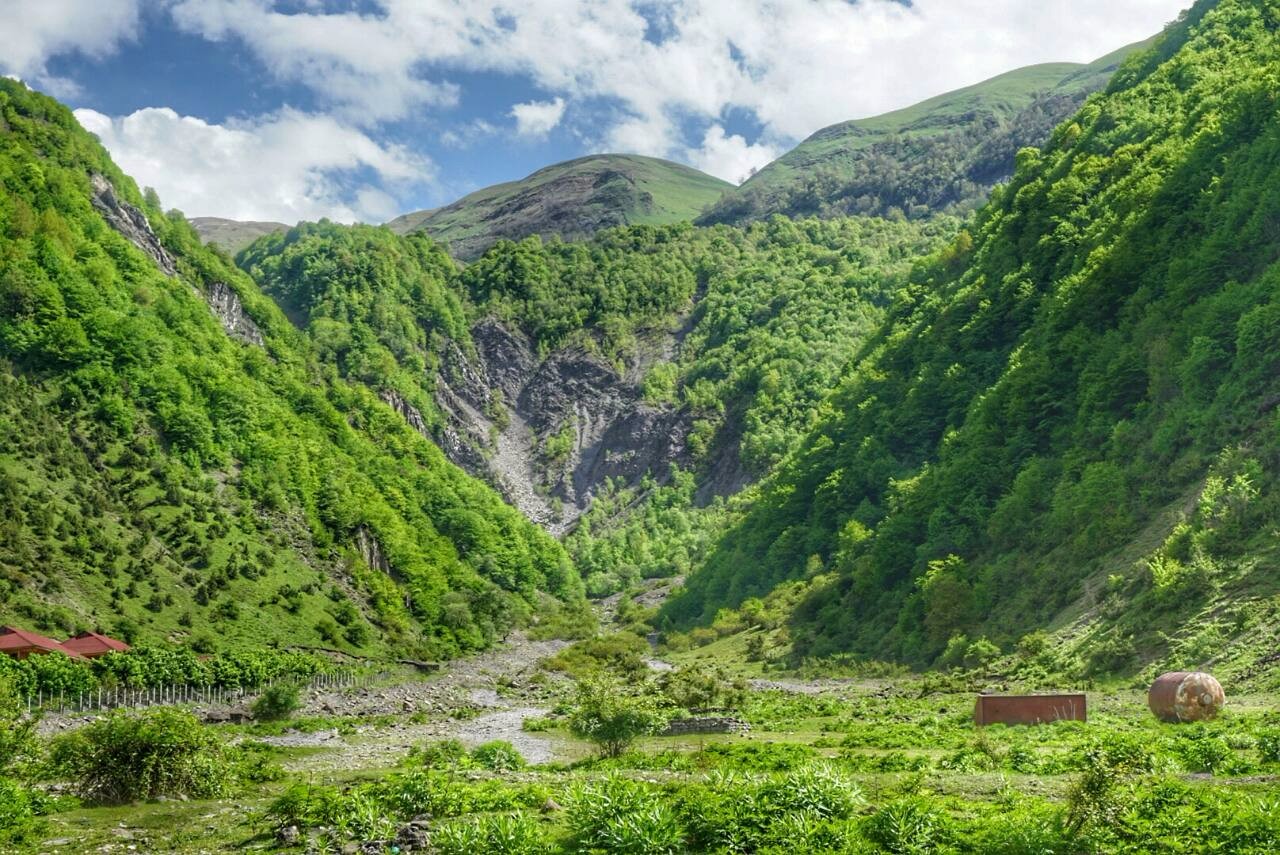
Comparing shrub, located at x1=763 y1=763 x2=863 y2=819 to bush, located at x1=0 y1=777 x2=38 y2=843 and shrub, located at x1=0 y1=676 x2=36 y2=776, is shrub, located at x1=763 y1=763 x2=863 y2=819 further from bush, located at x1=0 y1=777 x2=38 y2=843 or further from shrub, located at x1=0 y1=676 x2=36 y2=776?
shrub, located at x1=0 y1=676 x2=36 y2=776

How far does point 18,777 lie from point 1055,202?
123m

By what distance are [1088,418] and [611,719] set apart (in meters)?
60.5

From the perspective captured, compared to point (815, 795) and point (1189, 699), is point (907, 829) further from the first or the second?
point (1189, 699)

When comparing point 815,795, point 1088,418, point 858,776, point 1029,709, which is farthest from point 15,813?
point 1088,418

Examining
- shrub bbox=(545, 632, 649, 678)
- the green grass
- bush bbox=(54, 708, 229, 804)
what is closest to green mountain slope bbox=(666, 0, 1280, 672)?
the green grass

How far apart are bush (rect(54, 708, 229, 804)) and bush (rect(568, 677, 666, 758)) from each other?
17.3 metres

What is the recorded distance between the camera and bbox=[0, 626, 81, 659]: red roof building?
261 feet

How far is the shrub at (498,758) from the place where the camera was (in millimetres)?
47375

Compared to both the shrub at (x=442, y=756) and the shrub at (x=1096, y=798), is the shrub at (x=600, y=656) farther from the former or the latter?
the shrub at (x=1096, y=798)

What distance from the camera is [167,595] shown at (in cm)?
10844

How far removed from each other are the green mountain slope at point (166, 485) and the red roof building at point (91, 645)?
4.03 meters

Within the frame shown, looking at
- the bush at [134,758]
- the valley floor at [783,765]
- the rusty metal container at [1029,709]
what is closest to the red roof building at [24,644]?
the valley floor at [783,765]

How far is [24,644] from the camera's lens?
3147 inches

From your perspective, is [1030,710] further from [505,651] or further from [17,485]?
[505,651]
